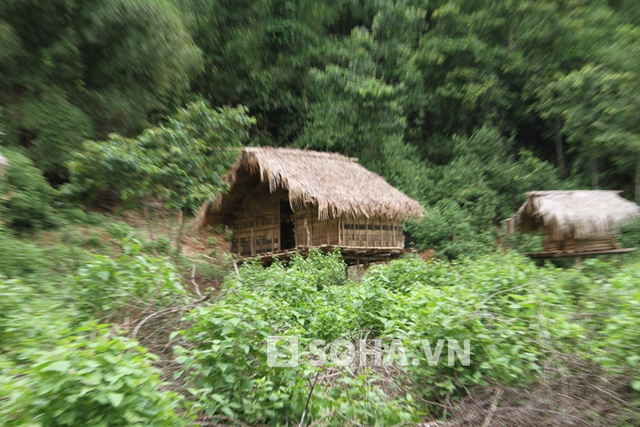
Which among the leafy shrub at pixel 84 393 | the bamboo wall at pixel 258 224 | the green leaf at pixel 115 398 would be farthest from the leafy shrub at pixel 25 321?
the bamboo wall at pixel 258 224

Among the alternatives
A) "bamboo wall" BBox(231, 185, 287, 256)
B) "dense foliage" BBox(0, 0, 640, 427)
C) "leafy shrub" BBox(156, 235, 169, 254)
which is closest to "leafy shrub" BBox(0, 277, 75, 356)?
"dense foliage" BBox(0, 0, 640, 427)

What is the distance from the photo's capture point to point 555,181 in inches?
553

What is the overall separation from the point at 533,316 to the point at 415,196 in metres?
10.5

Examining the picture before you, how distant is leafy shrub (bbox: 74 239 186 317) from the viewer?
427cm

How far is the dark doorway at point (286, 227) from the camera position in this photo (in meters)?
12.1

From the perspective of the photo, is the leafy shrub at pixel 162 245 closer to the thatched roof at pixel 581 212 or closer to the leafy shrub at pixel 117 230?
the leafy shrub at pixel 117 230

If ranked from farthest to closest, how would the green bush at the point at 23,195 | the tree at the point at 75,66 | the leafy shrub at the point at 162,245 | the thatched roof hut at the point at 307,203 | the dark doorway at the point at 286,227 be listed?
1. the dark doorway at the point at 286,227
2. the thatched roof hut at the point at 307,203
3. the leafy shrub at the point at 162,245
4. the tree at the point at 75,66
5. the green bush at the point at 23,195

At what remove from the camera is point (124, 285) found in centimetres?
439

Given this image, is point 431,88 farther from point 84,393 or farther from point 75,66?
point 84,393

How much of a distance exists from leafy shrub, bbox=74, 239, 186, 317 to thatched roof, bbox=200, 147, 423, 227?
5.04 metres

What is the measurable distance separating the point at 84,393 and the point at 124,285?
2.70m

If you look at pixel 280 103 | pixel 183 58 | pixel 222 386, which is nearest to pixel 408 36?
pixel 280 103

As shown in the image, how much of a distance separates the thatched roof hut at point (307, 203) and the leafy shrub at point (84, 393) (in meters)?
7.32

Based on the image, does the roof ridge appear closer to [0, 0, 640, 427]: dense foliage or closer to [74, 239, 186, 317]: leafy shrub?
[0, 0, 640, 427]: dense foliage
